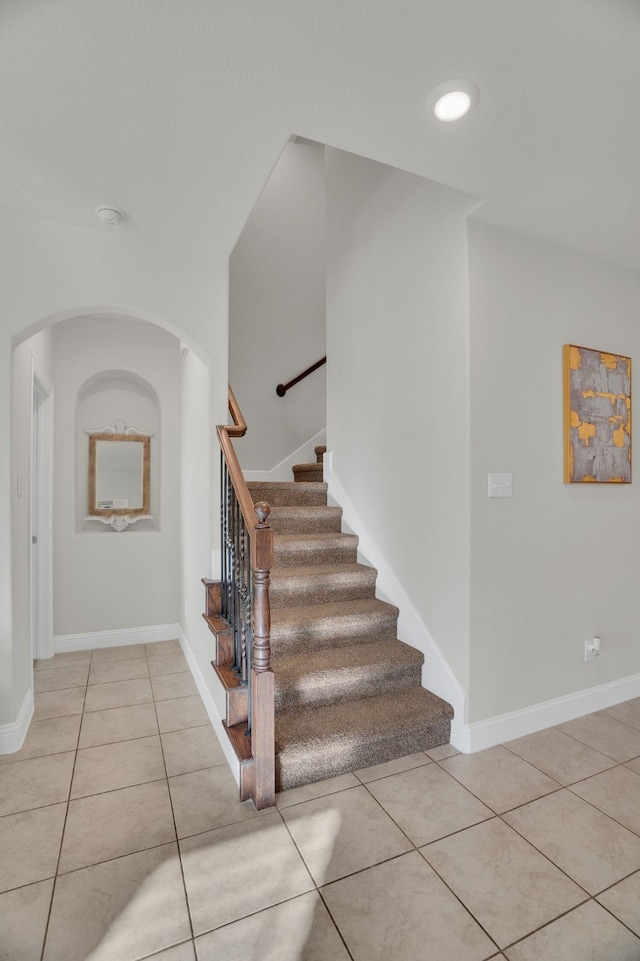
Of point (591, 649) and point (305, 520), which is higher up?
point (305, 520)

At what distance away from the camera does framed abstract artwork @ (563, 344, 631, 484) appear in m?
2.55

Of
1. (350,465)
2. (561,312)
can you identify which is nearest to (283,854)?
(350,465)

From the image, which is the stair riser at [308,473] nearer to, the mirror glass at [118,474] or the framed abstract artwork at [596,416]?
the mirror glass at [118,474]

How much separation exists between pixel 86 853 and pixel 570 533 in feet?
8.43

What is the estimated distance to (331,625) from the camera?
263 cm

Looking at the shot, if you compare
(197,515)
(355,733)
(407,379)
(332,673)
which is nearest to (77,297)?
(197,515)

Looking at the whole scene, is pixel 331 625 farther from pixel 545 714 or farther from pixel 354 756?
pixel 545 714

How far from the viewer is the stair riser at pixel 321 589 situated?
2.77 m

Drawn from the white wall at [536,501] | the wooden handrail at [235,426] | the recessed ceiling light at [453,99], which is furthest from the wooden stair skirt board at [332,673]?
the recessed ceiling light at [453,99]

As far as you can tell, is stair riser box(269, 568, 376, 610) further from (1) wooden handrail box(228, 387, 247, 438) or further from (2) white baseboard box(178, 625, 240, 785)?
(1) wooden handrail box(228, 387, 247, 438)

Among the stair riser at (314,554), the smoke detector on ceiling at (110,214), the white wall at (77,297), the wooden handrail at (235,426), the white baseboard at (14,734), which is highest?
the smoke detector on ceiling at (110,214)

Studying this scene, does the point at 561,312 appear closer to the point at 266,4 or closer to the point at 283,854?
the point at 266,4

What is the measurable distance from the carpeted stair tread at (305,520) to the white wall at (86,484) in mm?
1346

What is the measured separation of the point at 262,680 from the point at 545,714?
1.61 meters
